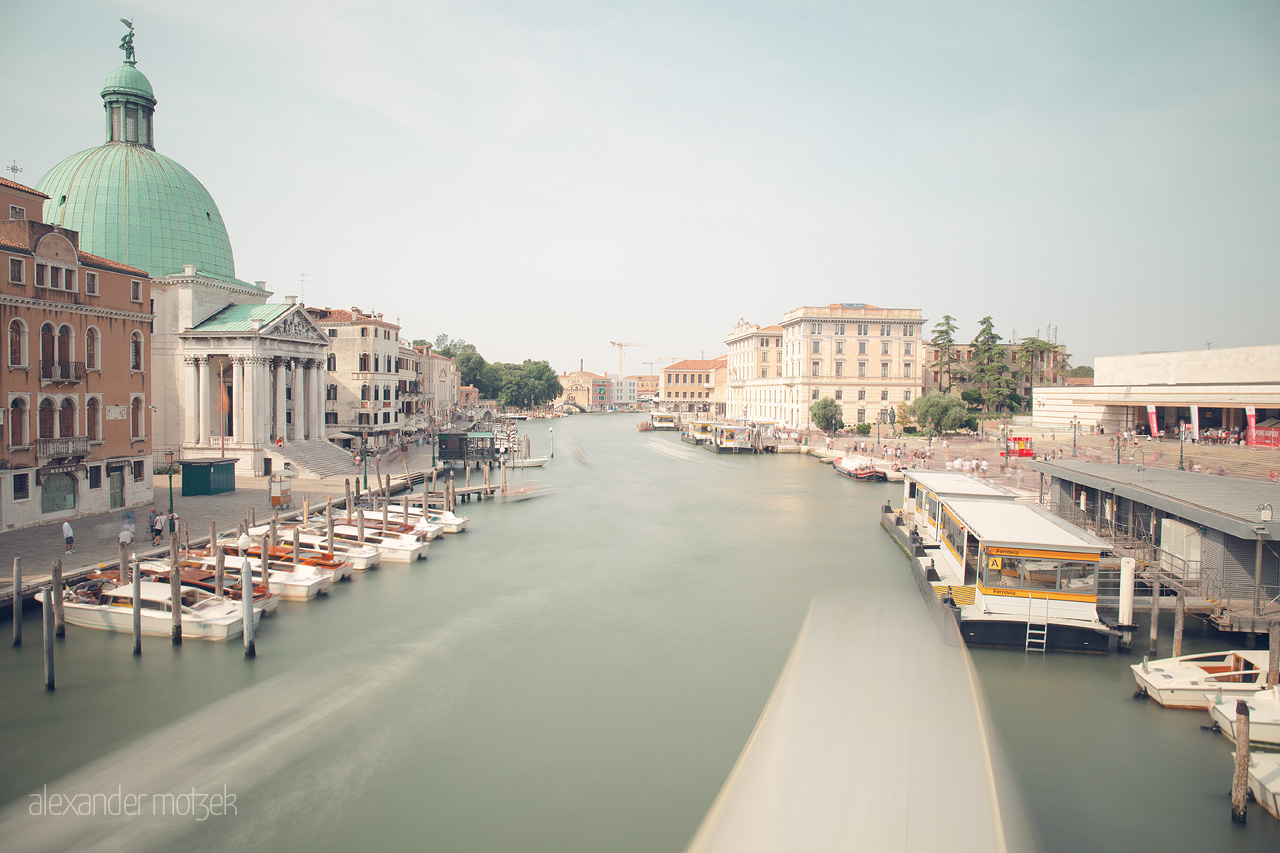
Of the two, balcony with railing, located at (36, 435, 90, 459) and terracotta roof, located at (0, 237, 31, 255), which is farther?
balcony with railing, located at (36, 435, 90, 459)

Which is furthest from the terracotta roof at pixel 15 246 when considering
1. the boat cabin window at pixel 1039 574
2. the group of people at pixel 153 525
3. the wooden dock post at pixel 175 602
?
the boat cabin window at pixel 1039 574

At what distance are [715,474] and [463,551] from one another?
26.0 metres

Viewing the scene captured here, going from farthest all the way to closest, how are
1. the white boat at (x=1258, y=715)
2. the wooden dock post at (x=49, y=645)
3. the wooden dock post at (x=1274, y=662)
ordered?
the wooden dock post at (x=49, y=645) < the wooden dock post at (x=1274, y=662) < the white boat at (x=1258, y=715)

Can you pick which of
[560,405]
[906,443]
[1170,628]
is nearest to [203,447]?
[1170,628]

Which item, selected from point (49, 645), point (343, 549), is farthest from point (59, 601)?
point (343, 549)

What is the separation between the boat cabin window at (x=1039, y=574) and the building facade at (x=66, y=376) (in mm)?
24897

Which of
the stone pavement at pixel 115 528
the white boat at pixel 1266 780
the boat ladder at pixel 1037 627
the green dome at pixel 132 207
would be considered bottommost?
the white boat at pixel 1266 780

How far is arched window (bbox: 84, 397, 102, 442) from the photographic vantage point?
2186 centimetres

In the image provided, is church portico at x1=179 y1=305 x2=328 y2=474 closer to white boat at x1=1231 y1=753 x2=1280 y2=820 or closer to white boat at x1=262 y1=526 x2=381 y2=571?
white boat at x1=262 y1=526 x2=381 y2=571

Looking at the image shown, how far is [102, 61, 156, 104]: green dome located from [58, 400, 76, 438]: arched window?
23.6 metres

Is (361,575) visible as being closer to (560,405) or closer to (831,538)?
(831,538)

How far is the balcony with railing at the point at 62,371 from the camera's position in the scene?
797 inches

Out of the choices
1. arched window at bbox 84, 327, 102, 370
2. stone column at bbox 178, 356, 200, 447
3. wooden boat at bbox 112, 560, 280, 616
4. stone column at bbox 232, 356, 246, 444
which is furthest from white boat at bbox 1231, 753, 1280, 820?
stone column at bbox 178, 356, 200, 447

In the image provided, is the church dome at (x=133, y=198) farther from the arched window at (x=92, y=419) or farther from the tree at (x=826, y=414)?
the tree at (x=826, y=414)
